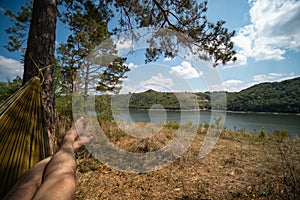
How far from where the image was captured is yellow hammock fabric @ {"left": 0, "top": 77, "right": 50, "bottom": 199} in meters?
0.72

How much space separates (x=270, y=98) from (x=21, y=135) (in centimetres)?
3426

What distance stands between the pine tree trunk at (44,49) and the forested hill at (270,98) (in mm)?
28336

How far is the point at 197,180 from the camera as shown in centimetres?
183

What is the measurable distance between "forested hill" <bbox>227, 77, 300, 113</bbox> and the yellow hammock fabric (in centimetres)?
2861

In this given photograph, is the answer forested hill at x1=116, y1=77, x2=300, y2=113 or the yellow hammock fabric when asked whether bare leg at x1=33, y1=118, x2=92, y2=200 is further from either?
forested hill at x1=116, y1=77, x2=300, y2=113

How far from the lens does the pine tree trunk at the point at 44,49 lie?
144 cm

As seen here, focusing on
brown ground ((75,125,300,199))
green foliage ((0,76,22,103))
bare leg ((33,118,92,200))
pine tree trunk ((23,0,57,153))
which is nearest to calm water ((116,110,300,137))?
brown ground ((75,125,300,199))

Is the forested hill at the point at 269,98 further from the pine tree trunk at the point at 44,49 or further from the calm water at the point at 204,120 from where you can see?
the pine tree trunk at the point at 44,49

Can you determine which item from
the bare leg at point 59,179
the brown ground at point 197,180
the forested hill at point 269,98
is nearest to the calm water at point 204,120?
the brown ground at point 197,180

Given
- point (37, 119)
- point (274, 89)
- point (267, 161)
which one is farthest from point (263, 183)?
point (274, 89)

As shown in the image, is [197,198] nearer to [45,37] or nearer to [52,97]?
[52,97]

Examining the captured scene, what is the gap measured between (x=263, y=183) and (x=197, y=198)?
0.80 metres

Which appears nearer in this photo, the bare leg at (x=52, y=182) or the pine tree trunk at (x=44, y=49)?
the bare leg at (x=52, y=182)

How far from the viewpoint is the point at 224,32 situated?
8.97 ft
